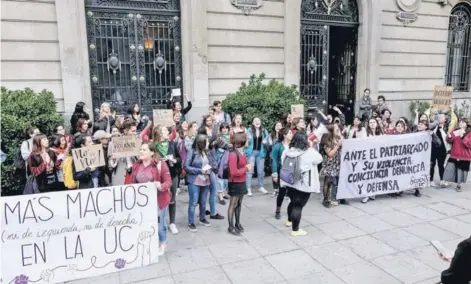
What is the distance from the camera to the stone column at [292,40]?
39.9 feet

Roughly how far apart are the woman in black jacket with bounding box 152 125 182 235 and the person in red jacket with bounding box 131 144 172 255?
0.76 meters

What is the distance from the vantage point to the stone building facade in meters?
9.48

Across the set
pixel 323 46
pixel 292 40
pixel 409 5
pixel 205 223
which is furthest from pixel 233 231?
pixel 409 5

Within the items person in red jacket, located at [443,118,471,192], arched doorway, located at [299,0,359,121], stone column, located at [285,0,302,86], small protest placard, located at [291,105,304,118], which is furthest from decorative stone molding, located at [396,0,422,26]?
small protest placard, located at [291,105,304,118]

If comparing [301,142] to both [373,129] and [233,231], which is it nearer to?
[233,231]

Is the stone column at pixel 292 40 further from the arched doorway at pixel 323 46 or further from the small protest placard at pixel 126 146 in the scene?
the small protest placard at pixel 126 146

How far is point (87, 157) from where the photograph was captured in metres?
5.73

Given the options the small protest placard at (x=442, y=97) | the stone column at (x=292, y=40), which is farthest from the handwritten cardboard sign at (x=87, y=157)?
the small protest placard at (x=442, y=97)

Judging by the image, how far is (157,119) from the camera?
7336 millimetres

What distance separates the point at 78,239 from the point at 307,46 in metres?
10.7

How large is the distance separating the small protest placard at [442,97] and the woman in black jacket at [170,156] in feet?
25.2

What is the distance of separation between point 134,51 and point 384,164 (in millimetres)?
7379

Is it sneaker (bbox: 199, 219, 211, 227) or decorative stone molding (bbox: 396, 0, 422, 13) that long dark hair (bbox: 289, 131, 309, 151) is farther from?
decorative stone molding (bbox: 396, 0, 422, 13)

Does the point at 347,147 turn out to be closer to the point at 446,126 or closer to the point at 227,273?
the point at 227,273
